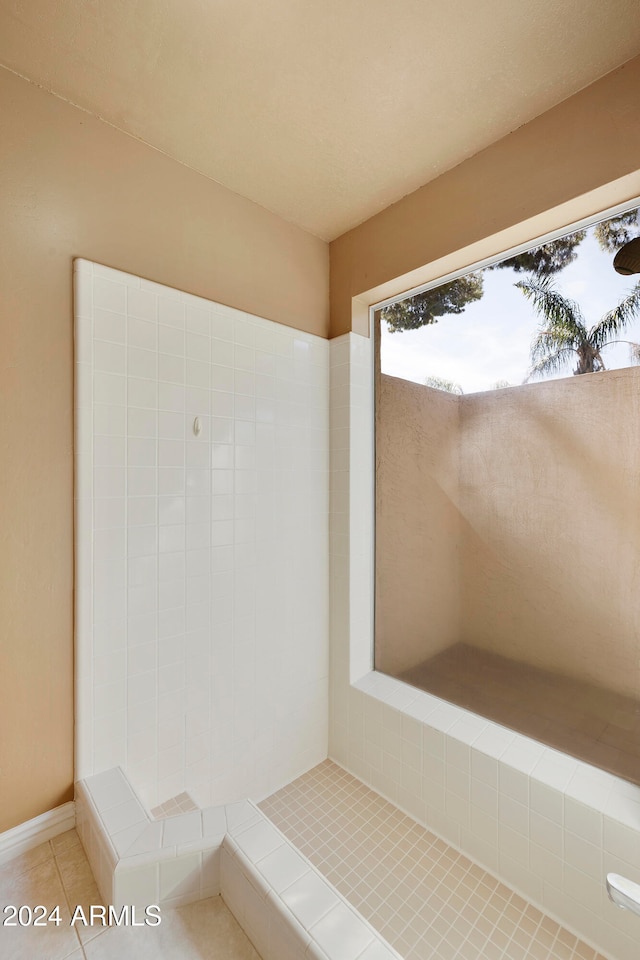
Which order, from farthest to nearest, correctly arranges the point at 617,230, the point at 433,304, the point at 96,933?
the point at 433,304, the point at 617,230, the point at 96,933

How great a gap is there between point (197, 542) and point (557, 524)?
52.2 inches

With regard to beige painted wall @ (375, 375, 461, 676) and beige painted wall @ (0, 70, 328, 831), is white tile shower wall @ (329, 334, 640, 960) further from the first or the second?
beige painted wall @ (0, 70, 328, 831)

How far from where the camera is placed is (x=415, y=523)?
196 cm

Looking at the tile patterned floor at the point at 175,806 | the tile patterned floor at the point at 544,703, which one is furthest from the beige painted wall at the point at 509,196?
the tile patterned floor at the point at 175,806

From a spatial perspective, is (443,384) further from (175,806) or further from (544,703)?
(175,806)

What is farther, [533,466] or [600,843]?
[533,466]

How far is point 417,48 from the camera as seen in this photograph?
122cm

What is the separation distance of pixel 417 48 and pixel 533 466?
1335mm

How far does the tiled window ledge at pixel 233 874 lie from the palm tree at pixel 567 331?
1.65 m

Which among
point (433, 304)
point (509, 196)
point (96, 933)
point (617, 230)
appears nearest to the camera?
point (96, 933)

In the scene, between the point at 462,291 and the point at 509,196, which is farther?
the point at 462,291

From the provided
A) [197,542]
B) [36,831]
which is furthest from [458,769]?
[36,831]

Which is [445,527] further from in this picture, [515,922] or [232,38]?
[232,38]

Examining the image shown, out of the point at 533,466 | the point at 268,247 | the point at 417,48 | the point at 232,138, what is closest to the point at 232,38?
the point at 232,138
